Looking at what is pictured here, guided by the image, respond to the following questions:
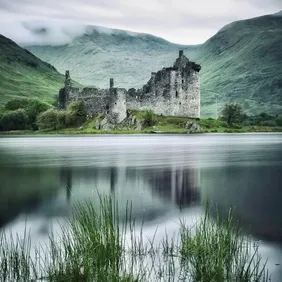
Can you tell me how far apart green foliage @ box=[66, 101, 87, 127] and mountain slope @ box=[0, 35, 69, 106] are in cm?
7517

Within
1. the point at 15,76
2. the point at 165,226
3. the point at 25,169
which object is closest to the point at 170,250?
the point at 165,226

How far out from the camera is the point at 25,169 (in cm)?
2248

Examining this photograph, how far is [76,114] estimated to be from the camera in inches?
2625

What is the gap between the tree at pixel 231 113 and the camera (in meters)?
70.7

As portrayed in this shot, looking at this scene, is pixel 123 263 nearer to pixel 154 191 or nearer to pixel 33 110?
pixel 154 191

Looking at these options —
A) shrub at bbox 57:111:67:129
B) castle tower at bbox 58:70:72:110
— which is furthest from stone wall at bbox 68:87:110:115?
shrub at bbox 57:111:67:129

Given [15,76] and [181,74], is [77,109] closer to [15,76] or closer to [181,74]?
[181,74]

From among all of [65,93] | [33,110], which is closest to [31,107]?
[33,110]

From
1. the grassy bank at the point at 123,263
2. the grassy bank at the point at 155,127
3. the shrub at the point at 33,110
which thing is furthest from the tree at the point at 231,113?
the grassy bank at the point at 123,263

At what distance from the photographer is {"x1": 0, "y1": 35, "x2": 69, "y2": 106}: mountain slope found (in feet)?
501

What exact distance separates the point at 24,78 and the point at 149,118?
11827 cm

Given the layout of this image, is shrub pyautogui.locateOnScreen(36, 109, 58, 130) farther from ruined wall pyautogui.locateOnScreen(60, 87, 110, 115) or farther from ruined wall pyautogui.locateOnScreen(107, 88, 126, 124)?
ruined wall pyautogui.locateOnScreen(107, 88, 126, 124)

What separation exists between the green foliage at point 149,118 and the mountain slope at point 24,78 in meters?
82.2

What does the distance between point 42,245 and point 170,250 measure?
2261 millimetres
